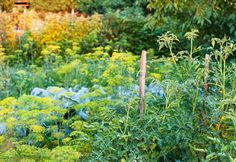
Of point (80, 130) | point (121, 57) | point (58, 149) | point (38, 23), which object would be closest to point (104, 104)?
→ point (80, 130)

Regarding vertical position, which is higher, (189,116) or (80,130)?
(189,116)

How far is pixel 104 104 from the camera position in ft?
10.6

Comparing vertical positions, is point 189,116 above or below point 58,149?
above

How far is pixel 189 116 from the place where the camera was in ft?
8.61

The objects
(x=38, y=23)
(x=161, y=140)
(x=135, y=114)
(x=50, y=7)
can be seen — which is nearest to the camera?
(x=161, y=140)

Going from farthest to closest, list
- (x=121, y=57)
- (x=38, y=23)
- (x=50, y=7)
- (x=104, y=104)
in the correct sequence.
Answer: (x=50, y=7)
(x=38, y=23)
(x=121, y=57)
(x=104, y=104)

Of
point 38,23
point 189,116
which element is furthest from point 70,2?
point 189,116

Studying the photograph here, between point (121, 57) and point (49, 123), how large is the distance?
176 cm

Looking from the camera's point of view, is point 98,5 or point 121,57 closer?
point 121,57

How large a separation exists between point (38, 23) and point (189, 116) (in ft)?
19.2

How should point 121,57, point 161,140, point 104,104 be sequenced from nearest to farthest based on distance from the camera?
point 161,140, point 104,104, point 121,57

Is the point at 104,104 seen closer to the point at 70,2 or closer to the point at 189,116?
the point at 189,116

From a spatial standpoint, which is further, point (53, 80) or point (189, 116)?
point (53, 80)

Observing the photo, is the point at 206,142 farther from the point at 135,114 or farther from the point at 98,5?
the point at 98,5
